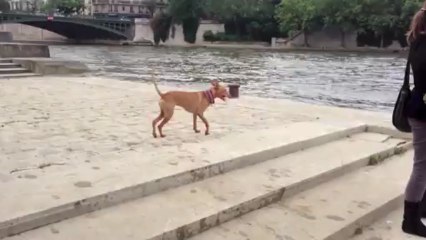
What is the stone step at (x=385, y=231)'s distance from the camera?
3607 millimetres

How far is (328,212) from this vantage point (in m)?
3.75

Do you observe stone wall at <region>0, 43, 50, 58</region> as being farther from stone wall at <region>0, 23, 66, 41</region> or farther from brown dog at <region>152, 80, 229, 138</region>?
stone wall at <region>0, 23, 66, 41</region>

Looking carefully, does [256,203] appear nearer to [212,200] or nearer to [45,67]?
[212,200]

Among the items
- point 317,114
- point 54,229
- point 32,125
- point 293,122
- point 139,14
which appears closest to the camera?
point 54,229

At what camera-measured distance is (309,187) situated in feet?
13.9

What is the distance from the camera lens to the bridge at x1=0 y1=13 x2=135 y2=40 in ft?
204

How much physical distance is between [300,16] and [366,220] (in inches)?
2278

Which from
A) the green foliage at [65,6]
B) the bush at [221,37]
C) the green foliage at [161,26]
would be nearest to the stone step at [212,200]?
the bush at [221,37]

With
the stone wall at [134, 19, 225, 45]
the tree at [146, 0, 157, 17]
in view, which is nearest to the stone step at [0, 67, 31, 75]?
the stone wall at [134, 19, 225, 45]

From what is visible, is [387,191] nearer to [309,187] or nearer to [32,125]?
[309,187]

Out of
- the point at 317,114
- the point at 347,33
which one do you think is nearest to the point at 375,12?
the point at 347,33

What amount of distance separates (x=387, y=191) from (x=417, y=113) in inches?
50.5

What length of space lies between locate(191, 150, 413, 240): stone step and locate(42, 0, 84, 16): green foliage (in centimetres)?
9131

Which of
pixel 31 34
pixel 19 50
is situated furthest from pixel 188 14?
pixel 19 50
